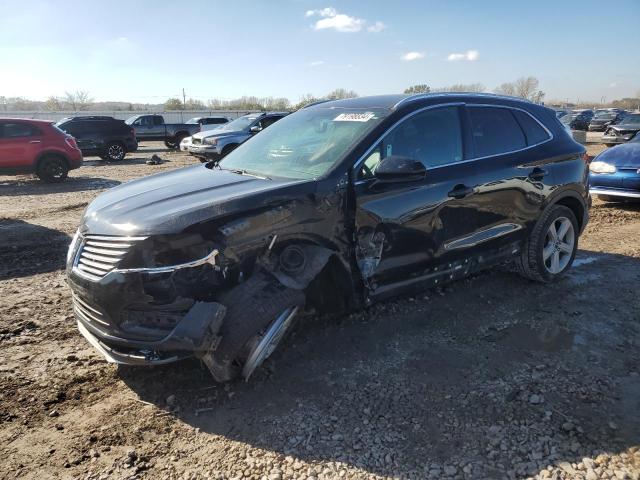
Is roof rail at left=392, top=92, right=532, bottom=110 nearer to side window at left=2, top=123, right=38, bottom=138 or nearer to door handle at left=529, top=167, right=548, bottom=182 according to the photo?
door handle at left=529, top=167, right=548, bottom=182

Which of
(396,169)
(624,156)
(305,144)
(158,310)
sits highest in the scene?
(305,144)

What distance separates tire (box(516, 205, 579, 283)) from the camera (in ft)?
15.5

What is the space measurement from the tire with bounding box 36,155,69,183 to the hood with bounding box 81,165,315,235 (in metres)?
10.8

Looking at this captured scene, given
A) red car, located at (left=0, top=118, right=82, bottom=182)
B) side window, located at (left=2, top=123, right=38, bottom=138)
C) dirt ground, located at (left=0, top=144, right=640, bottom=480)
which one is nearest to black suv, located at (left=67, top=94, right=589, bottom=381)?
dirt ground, located at (left=0, top=144, right=640, bottom=480)

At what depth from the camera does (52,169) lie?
42.6 feet

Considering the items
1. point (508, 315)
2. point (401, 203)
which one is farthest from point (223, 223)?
point (508, 315)

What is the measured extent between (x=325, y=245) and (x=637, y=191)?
23.3 feet

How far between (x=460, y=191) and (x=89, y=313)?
2.90 m

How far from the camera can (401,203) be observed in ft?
11.8

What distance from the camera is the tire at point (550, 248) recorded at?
4715 mm

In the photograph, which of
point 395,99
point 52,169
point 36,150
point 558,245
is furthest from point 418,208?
point 52,169

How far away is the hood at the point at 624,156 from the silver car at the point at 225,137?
959 centimetres

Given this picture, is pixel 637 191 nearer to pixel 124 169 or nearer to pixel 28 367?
pixel 28 367

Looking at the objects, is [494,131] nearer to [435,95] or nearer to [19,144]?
[435,95]
